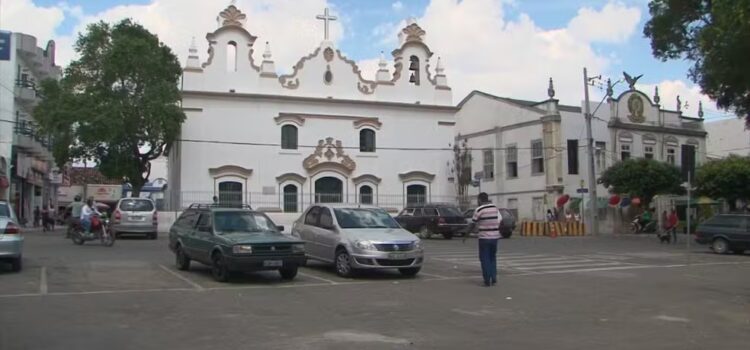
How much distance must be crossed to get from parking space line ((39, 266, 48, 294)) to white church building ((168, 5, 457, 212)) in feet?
76.3

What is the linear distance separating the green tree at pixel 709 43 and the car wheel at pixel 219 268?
13.8 meters

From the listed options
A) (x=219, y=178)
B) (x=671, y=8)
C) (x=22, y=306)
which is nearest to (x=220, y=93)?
(x=219, y=178)

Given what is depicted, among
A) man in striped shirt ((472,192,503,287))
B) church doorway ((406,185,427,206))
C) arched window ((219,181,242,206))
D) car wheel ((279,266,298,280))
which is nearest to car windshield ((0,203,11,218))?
car wheel ((279,266,298,280))

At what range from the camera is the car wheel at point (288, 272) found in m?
14.6

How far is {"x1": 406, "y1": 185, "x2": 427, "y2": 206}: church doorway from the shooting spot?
144 feet

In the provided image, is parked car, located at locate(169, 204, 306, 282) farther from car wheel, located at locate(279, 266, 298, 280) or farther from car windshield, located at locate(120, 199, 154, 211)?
car windshield, located at locate(120, 199, 154, 211)

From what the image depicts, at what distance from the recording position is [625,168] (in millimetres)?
43594

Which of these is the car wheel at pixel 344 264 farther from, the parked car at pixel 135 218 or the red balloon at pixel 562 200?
the red balloon at pixel 562 200

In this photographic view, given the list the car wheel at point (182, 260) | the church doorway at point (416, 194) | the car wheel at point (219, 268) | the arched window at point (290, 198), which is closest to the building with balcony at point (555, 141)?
the church doorway at point (416, 194)

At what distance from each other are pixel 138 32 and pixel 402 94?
15.2m

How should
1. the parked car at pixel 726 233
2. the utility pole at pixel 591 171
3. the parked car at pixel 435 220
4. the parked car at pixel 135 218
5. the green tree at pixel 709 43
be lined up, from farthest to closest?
Answer: the utility pole at pixel 591 171
the parked car at pixel 435 220
the parked car at pixel 135 218
the parked car at pixel 726 233
the green tree at pixel 709 43

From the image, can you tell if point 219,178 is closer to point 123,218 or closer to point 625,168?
point 123,218

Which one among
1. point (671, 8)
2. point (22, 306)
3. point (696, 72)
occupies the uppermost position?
point (671, 8)

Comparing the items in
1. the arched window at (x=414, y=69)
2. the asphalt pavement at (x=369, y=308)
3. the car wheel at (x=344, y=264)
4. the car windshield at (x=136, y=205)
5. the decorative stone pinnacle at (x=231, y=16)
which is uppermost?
the decorative stone pinnacle at (x=231, y=16)
